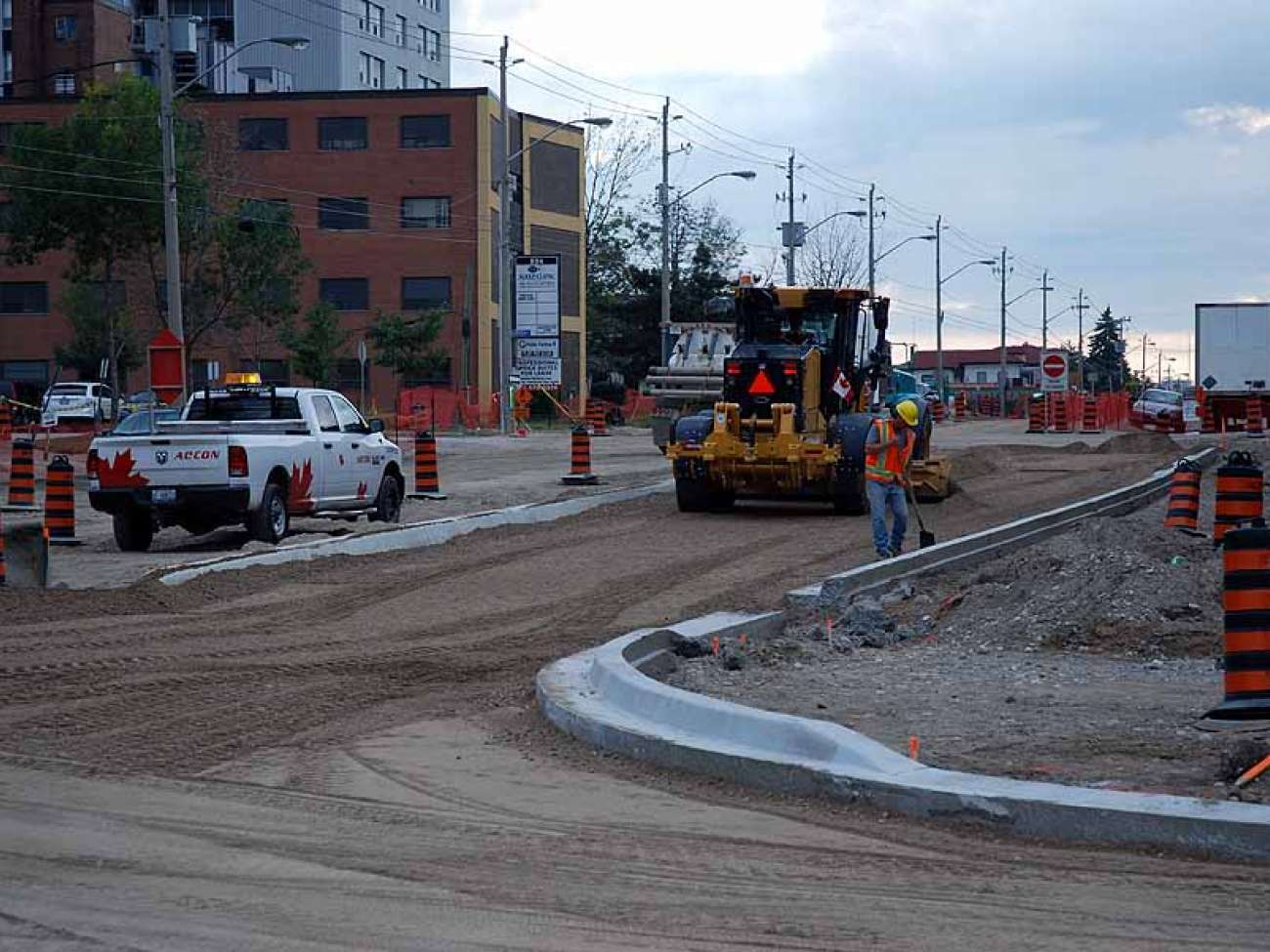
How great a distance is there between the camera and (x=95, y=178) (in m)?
47.7

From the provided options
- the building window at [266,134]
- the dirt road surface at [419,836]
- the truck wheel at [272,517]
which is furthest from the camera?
the building window at [266,134]

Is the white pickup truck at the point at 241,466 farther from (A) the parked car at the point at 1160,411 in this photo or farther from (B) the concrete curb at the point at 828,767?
(A) the parked car at the point at 1160,411

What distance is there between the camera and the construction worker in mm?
17188

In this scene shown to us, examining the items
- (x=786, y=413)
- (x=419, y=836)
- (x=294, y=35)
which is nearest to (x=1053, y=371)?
(x=786, y=413)

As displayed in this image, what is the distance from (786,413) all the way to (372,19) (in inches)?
2784

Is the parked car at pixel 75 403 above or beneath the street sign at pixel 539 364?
beneath

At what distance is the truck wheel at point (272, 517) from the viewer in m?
19.3

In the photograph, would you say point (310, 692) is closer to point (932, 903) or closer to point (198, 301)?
point (932, 903)

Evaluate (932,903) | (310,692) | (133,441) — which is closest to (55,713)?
(310,692)

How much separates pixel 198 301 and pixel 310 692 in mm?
49599

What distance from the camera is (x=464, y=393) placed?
2776 inches

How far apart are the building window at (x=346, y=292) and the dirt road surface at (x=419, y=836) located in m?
61.3

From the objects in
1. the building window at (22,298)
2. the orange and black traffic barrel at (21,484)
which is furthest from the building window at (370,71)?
the orange and black traffic barrel at (21,484)

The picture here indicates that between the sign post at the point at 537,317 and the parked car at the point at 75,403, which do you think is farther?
the parked car at the point at 75,403
